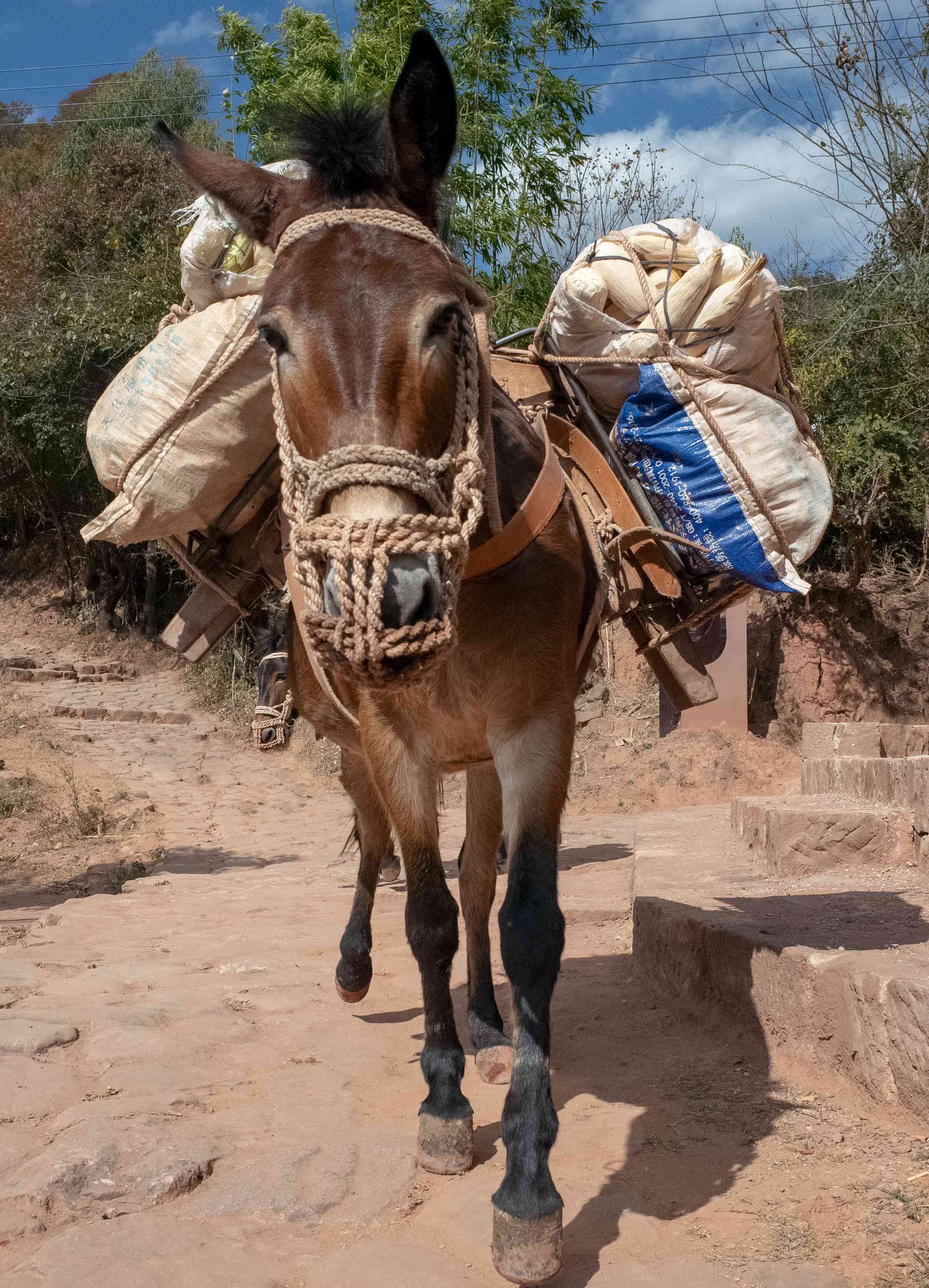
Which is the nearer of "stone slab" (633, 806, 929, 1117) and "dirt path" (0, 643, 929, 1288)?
"dirt path" (0, 643, 929, 1288)

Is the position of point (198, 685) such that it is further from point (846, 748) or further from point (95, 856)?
point (846, 748)

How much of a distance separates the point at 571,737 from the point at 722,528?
3.75ft

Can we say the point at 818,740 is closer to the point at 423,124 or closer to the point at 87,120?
the point at 423,124

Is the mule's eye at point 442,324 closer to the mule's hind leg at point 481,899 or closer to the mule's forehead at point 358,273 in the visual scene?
the mule's forehead at point 358,273

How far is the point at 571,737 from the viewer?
2.86 meters

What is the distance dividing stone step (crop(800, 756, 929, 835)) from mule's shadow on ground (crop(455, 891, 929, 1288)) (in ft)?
2.83

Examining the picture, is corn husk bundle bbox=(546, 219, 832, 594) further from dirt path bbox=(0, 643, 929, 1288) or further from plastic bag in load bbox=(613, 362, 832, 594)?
dirt path bbox=(0, 643, 929, 1288)

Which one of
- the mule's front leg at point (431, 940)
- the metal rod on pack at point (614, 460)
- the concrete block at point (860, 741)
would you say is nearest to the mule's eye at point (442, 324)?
the mule's front leg at point (431, 940)

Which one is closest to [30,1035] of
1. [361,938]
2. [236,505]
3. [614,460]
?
[361,938]

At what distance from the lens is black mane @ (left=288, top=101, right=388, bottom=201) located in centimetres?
242

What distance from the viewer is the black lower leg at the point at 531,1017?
234 cm

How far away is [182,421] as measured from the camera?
3279mm

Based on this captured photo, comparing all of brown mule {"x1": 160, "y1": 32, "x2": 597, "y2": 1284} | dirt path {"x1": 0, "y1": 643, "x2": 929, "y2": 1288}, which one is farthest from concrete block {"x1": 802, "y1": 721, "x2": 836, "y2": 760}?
brown mule {"x1": 160, "y1": 32, "x2": 597, "y2": 1284}

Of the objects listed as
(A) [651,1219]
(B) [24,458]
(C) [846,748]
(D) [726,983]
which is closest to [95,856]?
(C) [846,748]
